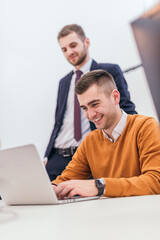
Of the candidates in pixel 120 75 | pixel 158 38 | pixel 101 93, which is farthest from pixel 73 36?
pixel 158 38

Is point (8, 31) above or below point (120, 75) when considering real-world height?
Result: above

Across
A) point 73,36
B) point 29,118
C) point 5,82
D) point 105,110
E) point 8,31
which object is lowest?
point 29,118

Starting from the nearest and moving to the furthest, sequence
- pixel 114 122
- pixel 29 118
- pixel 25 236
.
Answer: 1. pixel 25 236
2. pixel 114 122
3. pixel 29 118

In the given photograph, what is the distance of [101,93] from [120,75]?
0.44 meters

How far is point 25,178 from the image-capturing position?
0.94 meters

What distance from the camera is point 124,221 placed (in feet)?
2.03

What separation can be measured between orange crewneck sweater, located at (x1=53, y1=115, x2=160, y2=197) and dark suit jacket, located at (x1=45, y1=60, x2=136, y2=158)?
42cm

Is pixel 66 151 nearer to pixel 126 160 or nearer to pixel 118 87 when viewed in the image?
pixel 118 87

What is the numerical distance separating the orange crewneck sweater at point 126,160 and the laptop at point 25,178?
14cm

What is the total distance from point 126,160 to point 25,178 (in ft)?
1.78

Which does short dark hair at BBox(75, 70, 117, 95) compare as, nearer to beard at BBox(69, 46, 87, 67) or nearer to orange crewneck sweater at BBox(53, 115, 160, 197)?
orange crewneck sweater at BBox(53, 115, 160, 197)

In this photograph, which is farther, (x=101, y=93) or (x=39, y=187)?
(x=101, y=93)

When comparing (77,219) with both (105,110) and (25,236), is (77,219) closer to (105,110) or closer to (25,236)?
(25,236)

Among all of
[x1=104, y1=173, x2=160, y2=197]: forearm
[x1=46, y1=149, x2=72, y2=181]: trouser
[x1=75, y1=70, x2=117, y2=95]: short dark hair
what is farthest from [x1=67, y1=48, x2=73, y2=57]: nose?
[x1=104, y1=173, x2=160, y2=197]: forearm
